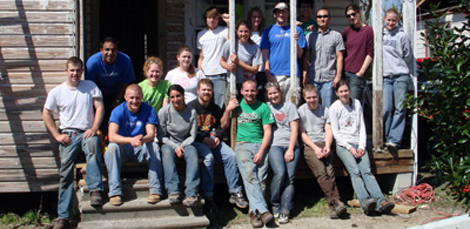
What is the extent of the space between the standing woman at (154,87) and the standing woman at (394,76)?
9.48 feet

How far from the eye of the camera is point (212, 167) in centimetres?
504

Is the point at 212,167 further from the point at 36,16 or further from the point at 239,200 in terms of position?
the point at 36,16

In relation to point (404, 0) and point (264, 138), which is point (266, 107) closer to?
point (264, 138)

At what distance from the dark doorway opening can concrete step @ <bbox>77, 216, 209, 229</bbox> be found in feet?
16.3

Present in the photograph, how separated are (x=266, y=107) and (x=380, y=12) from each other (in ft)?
6.37

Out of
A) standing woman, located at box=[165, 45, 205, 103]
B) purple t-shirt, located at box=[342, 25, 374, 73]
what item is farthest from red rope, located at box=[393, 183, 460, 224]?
standing woman, located at box=[165, 45, 205, 103]

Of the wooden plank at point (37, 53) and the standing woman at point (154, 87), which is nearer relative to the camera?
the standing woman at point (154, 87)

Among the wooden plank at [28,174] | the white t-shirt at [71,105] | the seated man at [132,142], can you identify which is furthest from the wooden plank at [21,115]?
the seated man at [132,142]

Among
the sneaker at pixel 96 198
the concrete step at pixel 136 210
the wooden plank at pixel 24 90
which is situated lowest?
the concrete step at pixel 136 210

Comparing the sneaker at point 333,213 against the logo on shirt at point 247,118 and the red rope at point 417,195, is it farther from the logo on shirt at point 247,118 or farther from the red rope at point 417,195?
the logo on shirt at point 247,118

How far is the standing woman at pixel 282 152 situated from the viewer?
16.5 ft

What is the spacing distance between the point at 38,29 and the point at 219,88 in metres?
2.41

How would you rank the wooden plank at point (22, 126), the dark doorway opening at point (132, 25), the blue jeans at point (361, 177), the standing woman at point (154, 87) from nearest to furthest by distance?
the blue jeans at point (361, 177), the standing woman at point (154, 87), the wooden plank at point (22, 126), the dark doorway opening at point (132, 25)

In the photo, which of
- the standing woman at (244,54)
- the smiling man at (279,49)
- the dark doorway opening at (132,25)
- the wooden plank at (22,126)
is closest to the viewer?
the standing woman at (244,54)
